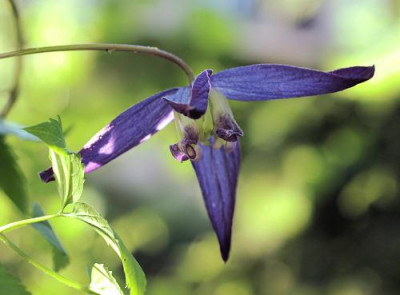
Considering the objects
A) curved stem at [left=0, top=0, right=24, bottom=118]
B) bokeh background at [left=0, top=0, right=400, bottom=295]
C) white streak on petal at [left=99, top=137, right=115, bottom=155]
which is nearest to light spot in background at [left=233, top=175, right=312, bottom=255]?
bokeh background at [left=0, top=0, right=400, bottom=295]

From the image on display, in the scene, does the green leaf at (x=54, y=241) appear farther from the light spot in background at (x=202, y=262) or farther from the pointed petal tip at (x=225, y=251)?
the light spot in background at (x=202, y=262)

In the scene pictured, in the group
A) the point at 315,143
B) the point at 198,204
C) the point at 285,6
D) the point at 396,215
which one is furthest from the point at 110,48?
the point at 285,6

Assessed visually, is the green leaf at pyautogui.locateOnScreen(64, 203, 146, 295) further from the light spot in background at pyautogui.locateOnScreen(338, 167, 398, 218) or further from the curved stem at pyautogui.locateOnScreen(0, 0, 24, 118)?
the light spot in background at pyautogui.locateOnScreen(338, 167, 398, 218)

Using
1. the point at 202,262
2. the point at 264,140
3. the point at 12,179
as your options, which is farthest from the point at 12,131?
the point at 202,262

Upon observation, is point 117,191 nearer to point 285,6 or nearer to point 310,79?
point 285,6

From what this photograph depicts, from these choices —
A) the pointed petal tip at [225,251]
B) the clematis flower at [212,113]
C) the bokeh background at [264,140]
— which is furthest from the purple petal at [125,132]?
the bokeh background at [264,140]

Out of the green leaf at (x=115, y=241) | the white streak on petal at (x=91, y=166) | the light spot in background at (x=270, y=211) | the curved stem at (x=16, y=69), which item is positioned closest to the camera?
the green leaf at (x=115, y=241)
